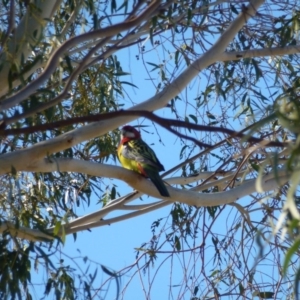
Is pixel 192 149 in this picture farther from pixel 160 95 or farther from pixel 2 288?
pixel 2 288

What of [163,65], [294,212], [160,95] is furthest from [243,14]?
[294,212]

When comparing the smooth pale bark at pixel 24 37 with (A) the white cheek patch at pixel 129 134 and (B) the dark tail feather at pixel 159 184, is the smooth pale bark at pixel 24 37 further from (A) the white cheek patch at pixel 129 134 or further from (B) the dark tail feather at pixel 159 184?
(A) the white cheek patch at pixel 129 134

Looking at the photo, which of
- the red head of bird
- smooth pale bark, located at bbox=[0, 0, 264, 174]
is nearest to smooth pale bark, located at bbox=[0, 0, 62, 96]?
smooth pale bark, located at bbox=[0, 0, 264, 174]

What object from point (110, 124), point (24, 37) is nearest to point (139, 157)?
point (110, 124)

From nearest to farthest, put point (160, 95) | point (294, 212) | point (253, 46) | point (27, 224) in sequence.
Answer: point (294, 212), point (160, 95), point (27, 224), point (253, 46)

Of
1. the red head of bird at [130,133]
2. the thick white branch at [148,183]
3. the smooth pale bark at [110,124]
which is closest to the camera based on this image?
the smooth pale bark at [110,124]

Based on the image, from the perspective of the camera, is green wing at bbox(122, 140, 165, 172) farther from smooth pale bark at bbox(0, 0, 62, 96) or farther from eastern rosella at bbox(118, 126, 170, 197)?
smooth pale bark at bbox(0, 0, 62, 96)

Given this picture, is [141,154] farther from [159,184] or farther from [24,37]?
[24,37]

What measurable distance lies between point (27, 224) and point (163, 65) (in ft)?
4.94

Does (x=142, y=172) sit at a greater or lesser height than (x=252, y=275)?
greater

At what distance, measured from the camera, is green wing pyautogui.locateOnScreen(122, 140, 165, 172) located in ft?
14.8

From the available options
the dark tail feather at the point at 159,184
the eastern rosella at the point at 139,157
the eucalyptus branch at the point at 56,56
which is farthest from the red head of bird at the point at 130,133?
the eucalyptus branch at the point at 56,56

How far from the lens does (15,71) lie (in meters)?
3.30

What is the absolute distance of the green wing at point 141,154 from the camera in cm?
450
